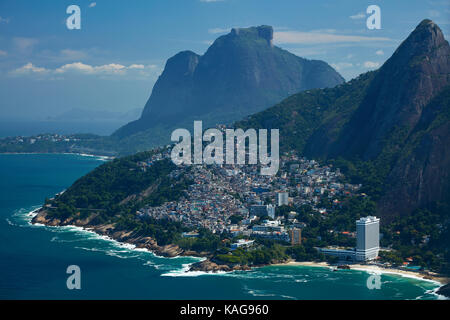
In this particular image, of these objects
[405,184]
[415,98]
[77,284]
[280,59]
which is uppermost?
[280,59]

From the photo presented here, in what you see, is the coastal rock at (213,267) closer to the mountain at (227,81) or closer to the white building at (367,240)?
the white building at (367,240)

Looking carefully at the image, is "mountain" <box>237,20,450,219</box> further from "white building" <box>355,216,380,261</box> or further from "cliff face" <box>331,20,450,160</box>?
"white building" <box>355,216,380,261</box>

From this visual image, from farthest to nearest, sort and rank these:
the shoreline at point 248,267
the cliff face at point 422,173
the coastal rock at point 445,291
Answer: the cliff face at point 422,173
the shoreline at point 248,267
the coastal rock at point 445,291

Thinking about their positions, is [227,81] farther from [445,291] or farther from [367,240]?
[445,291]

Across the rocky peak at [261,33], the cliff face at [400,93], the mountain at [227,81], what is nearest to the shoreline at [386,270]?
the cliff face at [400,93]

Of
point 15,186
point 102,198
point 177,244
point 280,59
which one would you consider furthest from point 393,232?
point 280,59

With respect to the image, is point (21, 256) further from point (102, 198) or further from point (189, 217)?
point (102, 198)
